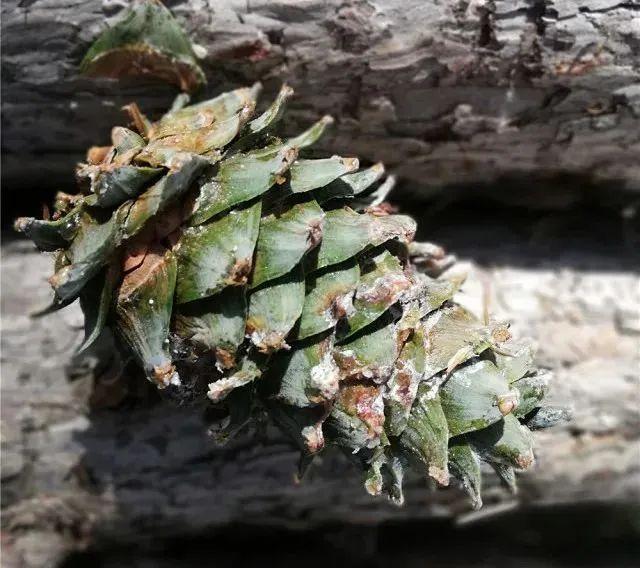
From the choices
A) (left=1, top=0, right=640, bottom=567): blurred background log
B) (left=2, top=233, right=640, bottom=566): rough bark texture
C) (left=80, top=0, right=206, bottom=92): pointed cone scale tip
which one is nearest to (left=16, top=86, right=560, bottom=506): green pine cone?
(left=80, top=0, right=206, bottom=92): pointed cone scale tip

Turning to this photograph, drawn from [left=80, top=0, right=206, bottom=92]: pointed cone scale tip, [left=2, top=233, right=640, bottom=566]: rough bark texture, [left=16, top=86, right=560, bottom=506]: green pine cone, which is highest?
[left=80, top=0, right=206, bottom=92]: pointed cone scale tip

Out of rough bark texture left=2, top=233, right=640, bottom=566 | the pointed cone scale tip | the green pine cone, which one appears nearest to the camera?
the green pine cone

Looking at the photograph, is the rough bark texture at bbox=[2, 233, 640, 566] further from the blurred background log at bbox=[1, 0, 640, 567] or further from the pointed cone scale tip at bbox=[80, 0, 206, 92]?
the pointed cone scale tip at bbox=[80, 0, 206, 92]

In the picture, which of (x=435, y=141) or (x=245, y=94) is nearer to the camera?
(x=245, y=94)

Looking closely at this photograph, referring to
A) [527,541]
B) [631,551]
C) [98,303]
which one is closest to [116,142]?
[98,303]

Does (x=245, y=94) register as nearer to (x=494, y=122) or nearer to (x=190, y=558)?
(x=494, y=122)

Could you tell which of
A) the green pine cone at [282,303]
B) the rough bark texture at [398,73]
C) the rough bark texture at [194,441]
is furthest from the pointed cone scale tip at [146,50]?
the rough bark texture at [194,441]
